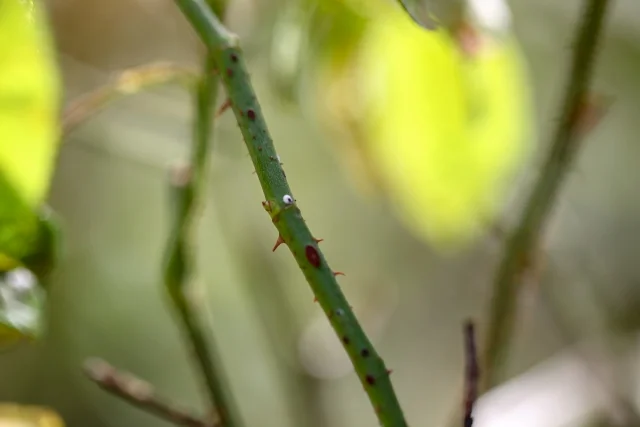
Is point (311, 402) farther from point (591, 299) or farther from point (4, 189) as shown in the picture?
point (4, 189)

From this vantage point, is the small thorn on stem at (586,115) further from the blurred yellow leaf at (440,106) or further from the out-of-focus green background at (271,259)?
the out-of-focus green background at (271,259)

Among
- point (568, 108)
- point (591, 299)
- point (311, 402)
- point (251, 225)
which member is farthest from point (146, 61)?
point (568, 108)

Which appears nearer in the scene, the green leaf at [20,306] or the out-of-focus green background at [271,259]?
the green leaf at [20,306]

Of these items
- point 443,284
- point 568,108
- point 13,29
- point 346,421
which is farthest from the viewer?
point 443,284

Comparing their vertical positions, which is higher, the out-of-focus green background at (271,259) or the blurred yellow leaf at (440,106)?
the out-of-focus green background at (271,259)

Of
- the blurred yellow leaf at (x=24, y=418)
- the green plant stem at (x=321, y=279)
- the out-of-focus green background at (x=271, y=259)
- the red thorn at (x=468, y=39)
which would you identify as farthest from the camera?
the out-of-focus green background at (x=271, y=259)

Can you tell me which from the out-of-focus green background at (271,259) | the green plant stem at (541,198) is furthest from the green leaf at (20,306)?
the out-of-focus green background at (271,259)

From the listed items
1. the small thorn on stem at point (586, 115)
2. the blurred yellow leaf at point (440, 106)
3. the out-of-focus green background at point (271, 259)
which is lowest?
the small thorn on stem at point (586, 115)
